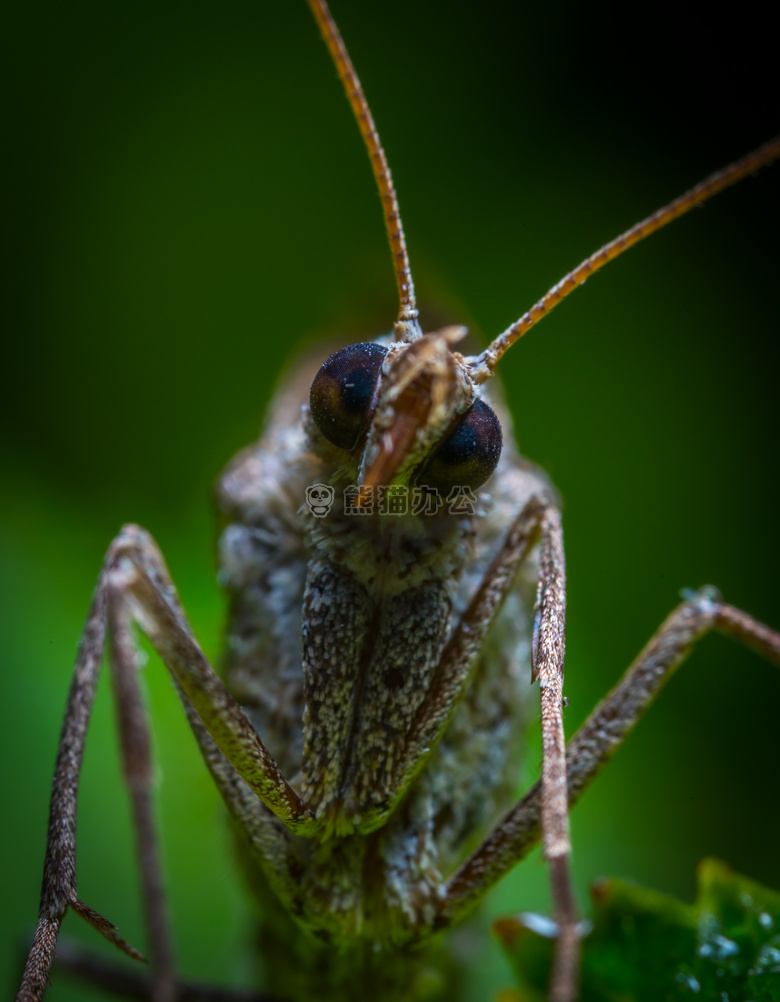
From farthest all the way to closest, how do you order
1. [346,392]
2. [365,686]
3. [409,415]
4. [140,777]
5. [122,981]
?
1. [122,981]
2. [140,777]
3. [365,686]
4. [346,392]
5. [409,415]

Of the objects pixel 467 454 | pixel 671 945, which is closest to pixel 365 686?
pixel 467 454

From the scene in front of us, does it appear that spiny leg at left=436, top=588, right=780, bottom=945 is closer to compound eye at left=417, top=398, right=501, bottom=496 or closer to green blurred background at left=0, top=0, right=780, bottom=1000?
compound eye at left=417, top=398, right=501, bottom=496

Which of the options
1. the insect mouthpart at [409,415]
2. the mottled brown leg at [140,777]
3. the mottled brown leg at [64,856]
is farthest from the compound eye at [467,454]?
the mottled brown leg at [64,856]

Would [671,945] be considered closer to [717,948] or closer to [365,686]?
[717,948]

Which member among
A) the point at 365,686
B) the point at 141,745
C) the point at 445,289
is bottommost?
the point at 141,745

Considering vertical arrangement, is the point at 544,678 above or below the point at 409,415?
below

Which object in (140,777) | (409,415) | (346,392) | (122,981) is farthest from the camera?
(122,981)
